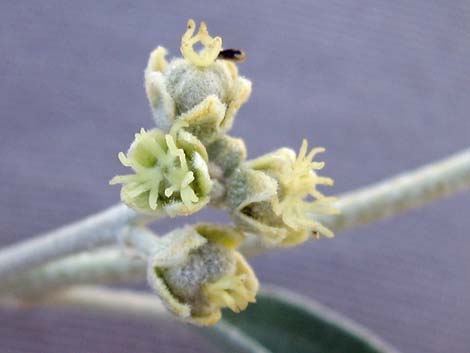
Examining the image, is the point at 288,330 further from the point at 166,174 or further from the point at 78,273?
the point at 166,174

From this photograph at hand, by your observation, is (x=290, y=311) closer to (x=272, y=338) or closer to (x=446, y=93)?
(x=272, y=338)

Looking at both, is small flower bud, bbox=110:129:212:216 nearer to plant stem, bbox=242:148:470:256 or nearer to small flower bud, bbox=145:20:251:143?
small flower bud, bbox=145:20:251:143

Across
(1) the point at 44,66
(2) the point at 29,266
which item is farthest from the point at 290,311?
(1) the point at 44,66

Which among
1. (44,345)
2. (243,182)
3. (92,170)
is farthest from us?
(92,170)

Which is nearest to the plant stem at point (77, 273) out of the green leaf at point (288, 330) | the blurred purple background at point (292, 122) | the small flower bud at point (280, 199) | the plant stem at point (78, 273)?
the plant stem at point (78, 273)

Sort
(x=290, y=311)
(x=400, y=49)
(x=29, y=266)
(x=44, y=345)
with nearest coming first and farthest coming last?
(x=29, y=266) < (x=290, y=311) < (x=44, y=345) < (x=400, y=49)

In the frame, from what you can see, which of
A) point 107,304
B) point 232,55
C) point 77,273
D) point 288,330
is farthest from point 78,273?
point 232,55

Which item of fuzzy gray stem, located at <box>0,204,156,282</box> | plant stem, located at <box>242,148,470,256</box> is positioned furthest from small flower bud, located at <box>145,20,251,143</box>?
plant stem, located at <box>242,148,470,256</box>
